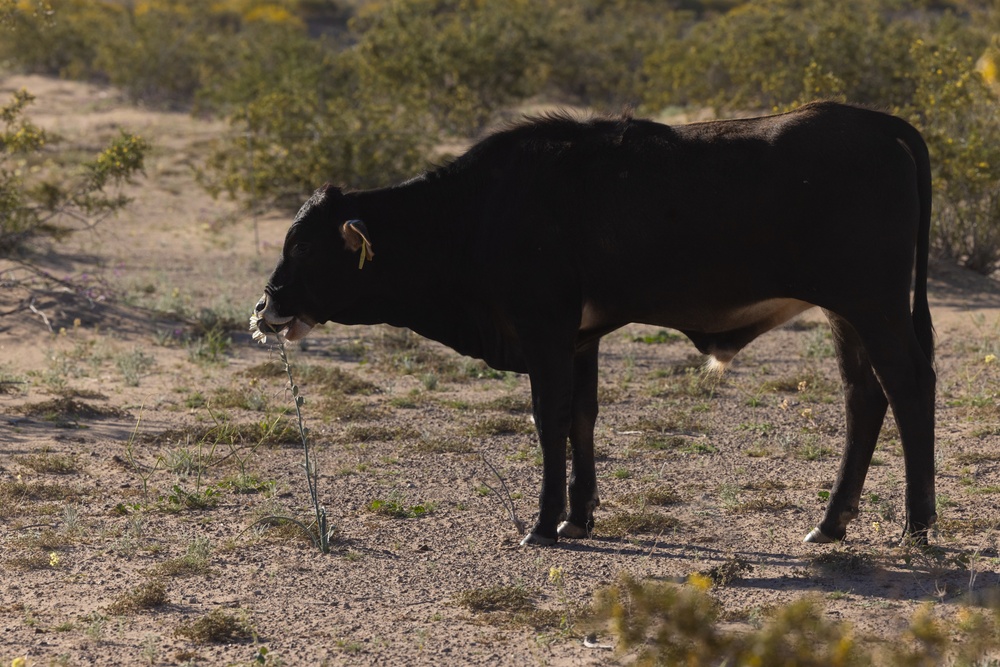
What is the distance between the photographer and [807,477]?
295 inches

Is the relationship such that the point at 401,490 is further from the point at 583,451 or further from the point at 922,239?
the point at 922,239

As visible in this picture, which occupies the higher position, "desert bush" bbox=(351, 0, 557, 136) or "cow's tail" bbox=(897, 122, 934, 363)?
"desert bush" bbox=(351, 0, 557, 136)

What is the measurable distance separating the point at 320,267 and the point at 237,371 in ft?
13.4

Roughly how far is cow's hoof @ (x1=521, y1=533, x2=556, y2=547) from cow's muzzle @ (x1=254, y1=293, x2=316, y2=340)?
159 centimetres

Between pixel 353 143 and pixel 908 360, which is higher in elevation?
pixel 353 143

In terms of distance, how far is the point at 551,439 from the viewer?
6.36 meters

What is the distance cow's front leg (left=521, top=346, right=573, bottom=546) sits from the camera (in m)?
6.29

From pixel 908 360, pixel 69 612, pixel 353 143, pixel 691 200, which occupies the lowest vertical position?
pixel 69 612

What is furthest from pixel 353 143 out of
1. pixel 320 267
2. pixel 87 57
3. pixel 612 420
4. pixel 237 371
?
pixel 87 57

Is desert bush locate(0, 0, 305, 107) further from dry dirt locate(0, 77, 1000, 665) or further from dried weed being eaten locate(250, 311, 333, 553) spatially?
dried weed being eaten locate(250, 311, 333, 553)

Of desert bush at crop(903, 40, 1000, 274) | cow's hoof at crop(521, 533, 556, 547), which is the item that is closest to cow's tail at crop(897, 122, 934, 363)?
cow's hoof at crop(521, 533, 556, 547)

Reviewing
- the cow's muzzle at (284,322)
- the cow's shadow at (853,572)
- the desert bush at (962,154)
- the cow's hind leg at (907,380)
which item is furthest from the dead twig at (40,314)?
the desert bush at (962,154)

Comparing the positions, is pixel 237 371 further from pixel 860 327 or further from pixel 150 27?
pixel 150 27

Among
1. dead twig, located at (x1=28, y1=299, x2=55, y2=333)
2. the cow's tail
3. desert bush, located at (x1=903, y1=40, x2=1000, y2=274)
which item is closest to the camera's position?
the cow's tail
